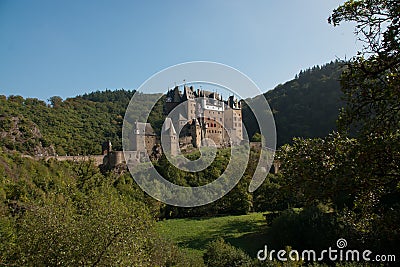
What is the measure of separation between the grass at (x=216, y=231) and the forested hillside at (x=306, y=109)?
99.8 ft

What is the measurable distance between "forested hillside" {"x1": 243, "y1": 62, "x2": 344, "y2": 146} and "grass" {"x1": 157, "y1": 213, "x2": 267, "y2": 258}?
30430 mm

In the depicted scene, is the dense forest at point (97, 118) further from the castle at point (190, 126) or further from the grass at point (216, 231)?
the grass at point (216, 231)

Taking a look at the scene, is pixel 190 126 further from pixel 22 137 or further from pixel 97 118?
pixel 97 118

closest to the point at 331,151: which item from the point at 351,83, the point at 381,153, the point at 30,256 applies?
the point at 381,153

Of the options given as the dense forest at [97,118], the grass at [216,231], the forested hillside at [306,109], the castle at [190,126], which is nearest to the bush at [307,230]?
the grass at [216,231]

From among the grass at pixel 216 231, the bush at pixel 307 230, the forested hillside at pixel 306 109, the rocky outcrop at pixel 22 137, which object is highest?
the forested hillside at pixel 306 109

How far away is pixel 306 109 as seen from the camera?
65.6 metres

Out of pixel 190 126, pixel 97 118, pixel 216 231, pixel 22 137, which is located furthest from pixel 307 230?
pixel 97 118

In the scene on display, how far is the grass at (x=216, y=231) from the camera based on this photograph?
19.9m

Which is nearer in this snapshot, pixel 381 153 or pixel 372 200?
pixel 381 153

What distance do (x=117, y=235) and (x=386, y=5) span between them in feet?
25.9

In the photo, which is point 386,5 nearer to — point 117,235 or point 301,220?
point 117,235

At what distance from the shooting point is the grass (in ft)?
65.2

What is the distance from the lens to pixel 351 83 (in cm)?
404
